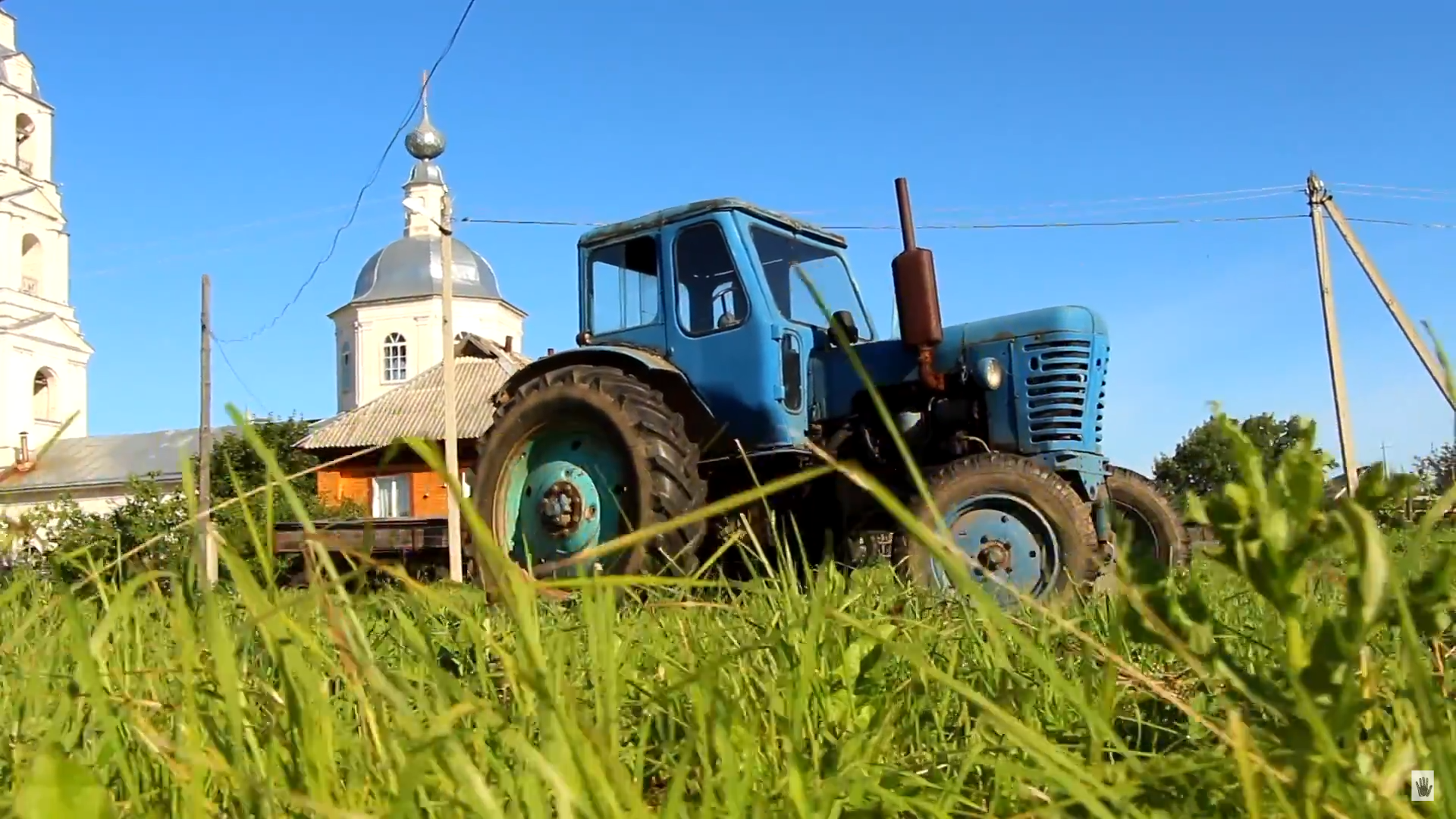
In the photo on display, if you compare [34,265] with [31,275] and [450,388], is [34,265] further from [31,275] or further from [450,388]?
[450,388]

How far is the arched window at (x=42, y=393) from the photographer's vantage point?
4922cm

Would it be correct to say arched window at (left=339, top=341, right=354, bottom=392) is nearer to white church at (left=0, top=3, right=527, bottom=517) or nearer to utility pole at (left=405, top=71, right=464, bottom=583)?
white church at (left=0, top=3, right=527, bottom=517)

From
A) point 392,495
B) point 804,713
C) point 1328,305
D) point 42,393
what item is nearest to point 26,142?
point 42,393

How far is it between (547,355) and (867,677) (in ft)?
16.7

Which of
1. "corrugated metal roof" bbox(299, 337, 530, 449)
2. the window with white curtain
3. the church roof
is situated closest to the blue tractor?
"corrugated metal roof" bbox(299, 337, 530, 449)

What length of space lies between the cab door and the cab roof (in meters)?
0.06

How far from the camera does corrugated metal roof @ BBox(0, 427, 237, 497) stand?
157 feet

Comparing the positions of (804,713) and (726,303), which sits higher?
(726,303)

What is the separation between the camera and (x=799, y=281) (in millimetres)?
5996

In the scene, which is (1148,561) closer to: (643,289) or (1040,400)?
(1040,400)

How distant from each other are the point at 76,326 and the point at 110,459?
564 cm

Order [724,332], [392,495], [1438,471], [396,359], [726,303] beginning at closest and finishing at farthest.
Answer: [1438,471] → [724,332] → [726,303] → [392,495] → [396,359]

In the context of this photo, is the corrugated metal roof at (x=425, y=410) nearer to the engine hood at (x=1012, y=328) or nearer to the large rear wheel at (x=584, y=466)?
the large rear wheel at (x=584, y=466)

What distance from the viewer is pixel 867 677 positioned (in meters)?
1.78
